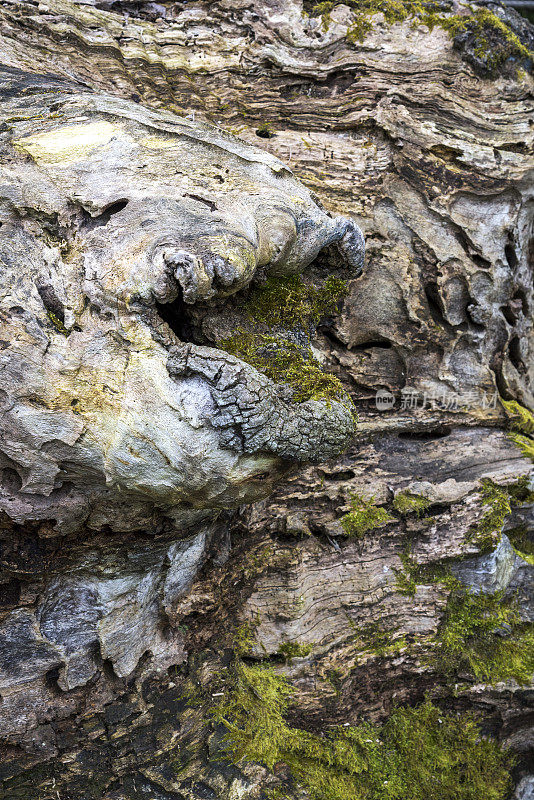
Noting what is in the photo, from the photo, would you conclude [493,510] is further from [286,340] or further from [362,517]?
[286,340]

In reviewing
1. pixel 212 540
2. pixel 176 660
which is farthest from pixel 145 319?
pixel 176 660


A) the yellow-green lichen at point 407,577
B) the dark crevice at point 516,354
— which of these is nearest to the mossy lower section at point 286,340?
the yellow-green lichen at point 407,577

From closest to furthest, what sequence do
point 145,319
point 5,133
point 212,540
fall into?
1. point 145,319
2. point 5,133
3. point 212,540

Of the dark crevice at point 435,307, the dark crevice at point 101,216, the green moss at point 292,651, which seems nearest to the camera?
the dark crevice at point 101,216

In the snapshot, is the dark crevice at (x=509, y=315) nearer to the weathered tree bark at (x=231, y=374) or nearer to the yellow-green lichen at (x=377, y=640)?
the weathered tree bark at (x=231, y=374)

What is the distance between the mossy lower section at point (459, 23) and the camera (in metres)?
4.81

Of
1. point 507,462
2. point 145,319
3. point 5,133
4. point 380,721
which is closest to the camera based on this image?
point 145,319

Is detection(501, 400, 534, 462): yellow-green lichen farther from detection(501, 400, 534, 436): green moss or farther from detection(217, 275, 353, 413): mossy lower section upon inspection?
detection(217, 275, 353, 413): mossy lower section

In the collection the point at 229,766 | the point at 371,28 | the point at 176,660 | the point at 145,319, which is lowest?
the point at 229,766

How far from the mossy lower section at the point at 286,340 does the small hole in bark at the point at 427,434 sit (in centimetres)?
171

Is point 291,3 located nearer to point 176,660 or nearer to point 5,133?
point 5,133

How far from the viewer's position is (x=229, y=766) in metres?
3.83

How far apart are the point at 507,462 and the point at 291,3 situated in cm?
429

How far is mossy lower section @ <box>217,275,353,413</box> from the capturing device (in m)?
3.29
